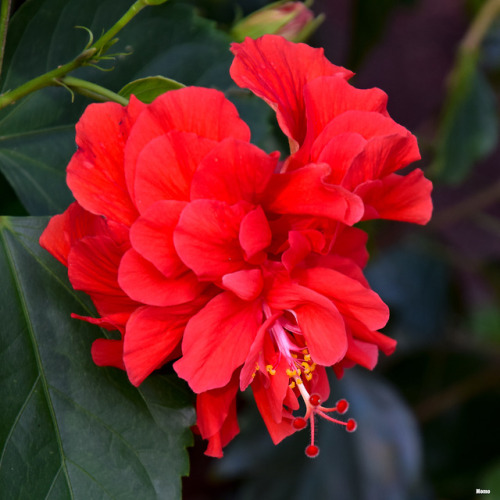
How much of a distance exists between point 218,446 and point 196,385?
0.26 ft

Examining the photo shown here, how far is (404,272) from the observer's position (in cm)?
195

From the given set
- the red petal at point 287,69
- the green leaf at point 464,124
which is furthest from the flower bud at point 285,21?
the green leaf at point 464,124

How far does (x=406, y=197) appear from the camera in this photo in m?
0.55

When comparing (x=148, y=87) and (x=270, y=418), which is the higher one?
(x=148, y=87)

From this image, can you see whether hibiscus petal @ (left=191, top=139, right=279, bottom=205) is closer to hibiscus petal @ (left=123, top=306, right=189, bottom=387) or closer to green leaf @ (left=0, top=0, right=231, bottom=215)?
hibiscus petal @ (left=123, top=306, right=189, bottom=387)

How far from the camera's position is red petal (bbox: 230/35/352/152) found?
0.55 m

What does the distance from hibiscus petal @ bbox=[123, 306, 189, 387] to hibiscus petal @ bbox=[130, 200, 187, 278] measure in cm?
4

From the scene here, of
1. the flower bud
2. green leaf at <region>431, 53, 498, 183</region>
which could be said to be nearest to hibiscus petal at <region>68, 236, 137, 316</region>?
the flower bud

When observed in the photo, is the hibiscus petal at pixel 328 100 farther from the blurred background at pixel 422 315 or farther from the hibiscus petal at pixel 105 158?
the blurred background at pixel 422 315

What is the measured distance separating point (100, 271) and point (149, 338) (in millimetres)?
65

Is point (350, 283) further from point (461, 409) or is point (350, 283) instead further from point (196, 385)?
point (461, 409)

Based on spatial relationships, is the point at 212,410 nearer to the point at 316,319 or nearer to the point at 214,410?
the point at 214,410

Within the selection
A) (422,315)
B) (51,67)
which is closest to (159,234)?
(51,67)

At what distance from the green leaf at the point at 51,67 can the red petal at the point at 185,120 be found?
0.23 metres
